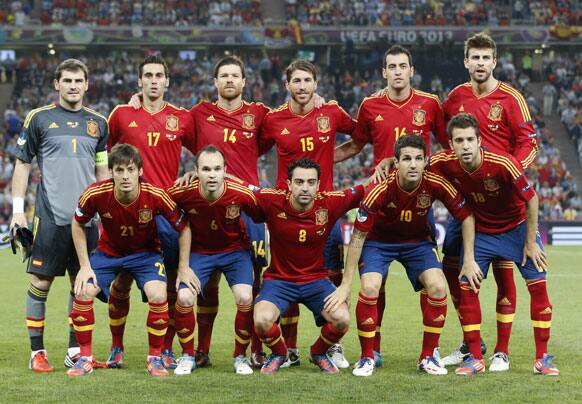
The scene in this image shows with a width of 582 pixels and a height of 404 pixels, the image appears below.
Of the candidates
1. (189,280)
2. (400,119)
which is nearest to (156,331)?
(189,280)

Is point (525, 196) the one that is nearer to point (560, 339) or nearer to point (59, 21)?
point (560, 339)

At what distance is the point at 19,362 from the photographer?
772cm

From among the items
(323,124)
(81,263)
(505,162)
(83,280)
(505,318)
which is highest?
(323,124)

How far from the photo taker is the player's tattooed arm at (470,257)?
278 inches

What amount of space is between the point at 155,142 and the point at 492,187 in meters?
2.63

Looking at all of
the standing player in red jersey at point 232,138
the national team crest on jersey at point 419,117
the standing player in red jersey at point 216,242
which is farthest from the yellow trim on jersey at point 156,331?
the national team crest on jersey at point 419,117

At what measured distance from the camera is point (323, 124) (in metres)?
7.84

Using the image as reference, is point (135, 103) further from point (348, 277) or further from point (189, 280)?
point (348, 277)

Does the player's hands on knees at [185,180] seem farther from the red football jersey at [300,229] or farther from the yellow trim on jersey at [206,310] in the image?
the yellow trim on jersey at [206,310]

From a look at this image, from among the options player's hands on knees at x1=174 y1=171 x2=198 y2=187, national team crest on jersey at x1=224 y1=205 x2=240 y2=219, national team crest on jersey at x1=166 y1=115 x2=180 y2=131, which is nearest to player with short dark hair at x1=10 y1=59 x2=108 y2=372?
national team crest on jersey at x1=166 y1=115 x2=180 y2=131

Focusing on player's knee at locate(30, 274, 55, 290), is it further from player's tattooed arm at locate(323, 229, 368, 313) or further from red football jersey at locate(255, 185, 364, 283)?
player's tattooed arm at locate(323, 229, 368, 313)

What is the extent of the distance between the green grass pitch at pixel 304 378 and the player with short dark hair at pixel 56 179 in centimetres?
57

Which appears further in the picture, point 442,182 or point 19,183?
point 19,183

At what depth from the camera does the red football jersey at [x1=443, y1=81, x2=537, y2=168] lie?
7.29 metres
